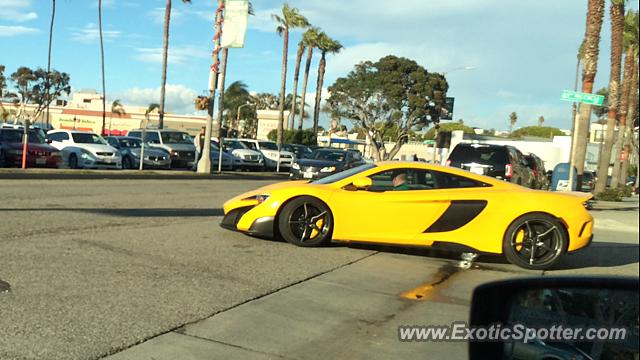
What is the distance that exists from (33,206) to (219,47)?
13947 mm

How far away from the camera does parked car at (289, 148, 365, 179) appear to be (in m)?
22.3

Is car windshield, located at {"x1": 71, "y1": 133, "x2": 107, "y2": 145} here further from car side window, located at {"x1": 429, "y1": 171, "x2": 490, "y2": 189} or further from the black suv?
car side window, located at {"x1": 429, "y1": 171, "x2": 490, "y2": 189}

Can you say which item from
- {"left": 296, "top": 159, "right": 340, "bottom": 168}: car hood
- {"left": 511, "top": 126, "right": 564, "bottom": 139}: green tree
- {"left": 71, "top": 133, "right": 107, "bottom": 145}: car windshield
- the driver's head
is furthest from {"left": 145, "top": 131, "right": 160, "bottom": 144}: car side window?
{"left": 511, "top": 126, "right": 564, "bottom": 139}: green tree

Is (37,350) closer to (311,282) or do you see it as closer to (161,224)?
(311,282)

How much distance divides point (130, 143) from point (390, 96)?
24.7m

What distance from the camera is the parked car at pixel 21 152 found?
2023cm

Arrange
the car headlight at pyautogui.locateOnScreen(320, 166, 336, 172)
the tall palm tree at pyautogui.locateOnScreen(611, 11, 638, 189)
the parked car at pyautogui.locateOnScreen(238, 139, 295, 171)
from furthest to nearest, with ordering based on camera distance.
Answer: the parked car at pyautogui.locateOnScreen(238, 139, 295, 171), the tall palm tree at pyautogui.locateOnScreen(611, 11, 638, 189), the car headlight at pyautogui.locateOnScreen(320, 166, 336, 172)

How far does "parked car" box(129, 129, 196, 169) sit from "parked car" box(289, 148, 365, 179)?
5.60 metres

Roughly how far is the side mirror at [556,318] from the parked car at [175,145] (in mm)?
25668

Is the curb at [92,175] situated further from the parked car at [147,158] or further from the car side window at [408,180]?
the car side window at [408,180]

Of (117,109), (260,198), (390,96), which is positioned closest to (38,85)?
(117,109)

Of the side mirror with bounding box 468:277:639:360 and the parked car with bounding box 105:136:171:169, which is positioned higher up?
the side mirror with bounding box 468:277:639:360

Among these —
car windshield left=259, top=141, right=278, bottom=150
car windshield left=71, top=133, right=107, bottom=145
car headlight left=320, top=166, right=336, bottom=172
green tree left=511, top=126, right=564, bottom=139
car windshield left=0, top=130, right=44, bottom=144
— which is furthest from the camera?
green tree left=511, top=126, right=564, bottom=139

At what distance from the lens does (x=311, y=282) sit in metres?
6.69
